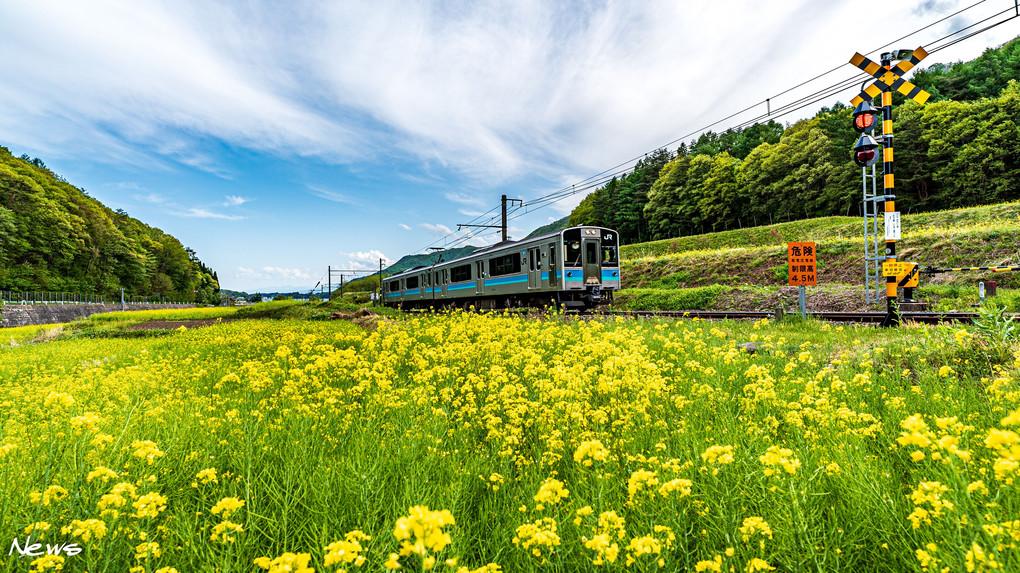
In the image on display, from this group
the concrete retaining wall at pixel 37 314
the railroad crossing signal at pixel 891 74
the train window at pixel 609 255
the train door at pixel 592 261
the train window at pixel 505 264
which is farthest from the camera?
the concrete retaining wall at pixel 37 314

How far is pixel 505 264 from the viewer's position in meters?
18.4

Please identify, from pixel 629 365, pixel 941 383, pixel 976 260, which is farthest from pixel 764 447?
pixel 976 260

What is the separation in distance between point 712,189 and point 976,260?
148ft

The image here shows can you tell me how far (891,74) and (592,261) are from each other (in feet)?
31.5

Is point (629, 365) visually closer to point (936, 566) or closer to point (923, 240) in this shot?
point (936, 566)

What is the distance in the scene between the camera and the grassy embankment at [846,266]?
12.5 m

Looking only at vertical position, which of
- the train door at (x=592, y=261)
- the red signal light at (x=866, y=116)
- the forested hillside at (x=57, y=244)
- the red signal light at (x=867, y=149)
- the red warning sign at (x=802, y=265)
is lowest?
the red warning sign at (x=802, y=265)

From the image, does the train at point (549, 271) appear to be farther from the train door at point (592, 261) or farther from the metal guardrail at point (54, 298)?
the metal guardrail at point (54, 298)

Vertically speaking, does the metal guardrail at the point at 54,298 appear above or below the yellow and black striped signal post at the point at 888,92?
below

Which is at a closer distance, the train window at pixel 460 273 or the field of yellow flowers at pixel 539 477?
the field of yellow flowers at pixel 539 477

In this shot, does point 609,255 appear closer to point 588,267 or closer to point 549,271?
point 588,267

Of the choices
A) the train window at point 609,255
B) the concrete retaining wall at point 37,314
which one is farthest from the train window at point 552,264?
the concrete retaining wall at point 37,314

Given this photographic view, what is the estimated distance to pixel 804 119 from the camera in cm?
5838

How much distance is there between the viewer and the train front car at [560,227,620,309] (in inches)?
605
